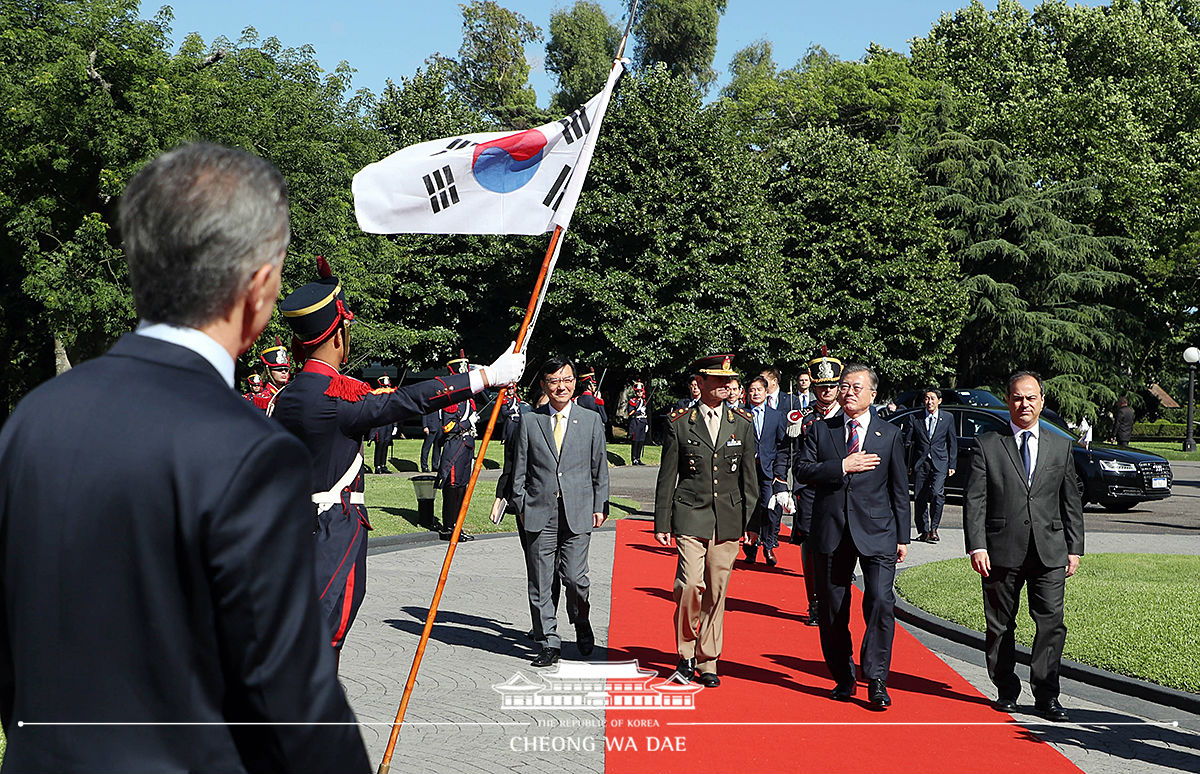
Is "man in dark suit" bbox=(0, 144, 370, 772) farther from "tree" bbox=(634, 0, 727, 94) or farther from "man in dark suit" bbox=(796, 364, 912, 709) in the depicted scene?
"tree" bbox=(634, 0, 727, 94)

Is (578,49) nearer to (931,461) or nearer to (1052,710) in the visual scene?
(931,461)

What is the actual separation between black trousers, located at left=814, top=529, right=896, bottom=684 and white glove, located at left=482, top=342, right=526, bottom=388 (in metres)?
3.47

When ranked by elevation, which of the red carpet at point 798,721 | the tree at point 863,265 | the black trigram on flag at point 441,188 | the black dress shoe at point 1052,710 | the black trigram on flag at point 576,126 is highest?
the tree at point 863,265

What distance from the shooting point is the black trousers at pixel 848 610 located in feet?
24.3

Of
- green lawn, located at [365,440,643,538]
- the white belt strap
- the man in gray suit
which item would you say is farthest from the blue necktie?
green lawn, located at [365,440,643,538]

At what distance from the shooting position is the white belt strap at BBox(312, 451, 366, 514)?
5238mm

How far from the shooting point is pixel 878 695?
721 centimetres

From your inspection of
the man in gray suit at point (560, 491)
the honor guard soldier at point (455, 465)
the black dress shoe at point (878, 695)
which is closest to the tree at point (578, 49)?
the honor guard soldier at point (455, 465)

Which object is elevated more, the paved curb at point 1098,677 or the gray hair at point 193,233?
the gray hair at point 193,233

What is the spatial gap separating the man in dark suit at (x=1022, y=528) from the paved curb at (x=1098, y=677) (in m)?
0.77

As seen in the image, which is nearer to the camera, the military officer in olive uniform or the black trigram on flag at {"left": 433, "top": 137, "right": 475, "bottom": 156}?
the black trigram on flag at {"left": 433, "top": 137, "right": 475, "bottom": 156}

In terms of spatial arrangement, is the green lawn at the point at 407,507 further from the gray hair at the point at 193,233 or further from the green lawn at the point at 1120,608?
the gray hair at the point at 193,233

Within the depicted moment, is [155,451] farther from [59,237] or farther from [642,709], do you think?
[59,237]

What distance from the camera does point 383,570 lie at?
13273mm
